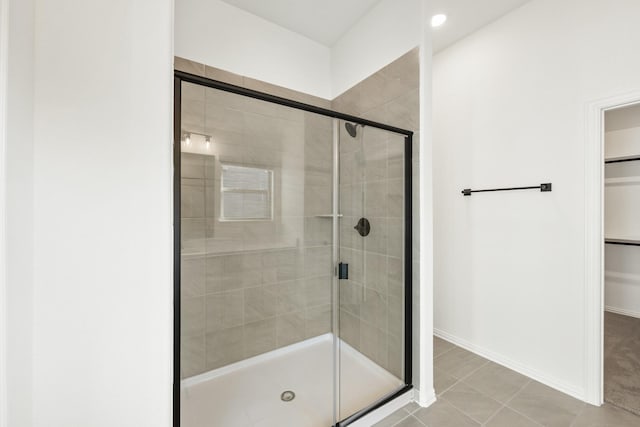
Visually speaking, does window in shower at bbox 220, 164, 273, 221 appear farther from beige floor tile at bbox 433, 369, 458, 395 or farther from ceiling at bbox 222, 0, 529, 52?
beige floor tile at bbox 433, 369, 458, 395

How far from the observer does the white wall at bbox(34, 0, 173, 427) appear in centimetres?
81

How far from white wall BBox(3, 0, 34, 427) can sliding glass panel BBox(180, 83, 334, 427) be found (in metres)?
0.71

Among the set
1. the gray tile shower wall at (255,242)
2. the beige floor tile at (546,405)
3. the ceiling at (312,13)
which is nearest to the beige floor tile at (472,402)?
the beige floor tile at (546,405)

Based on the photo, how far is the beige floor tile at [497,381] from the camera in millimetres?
1762

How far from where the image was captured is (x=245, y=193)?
1.80 metres

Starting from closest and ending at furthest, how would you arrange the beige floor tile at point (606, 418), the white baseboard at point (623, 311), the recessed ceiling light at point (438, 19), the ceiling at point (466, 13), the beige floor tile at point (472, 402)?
the beige floor tile at point (606, 418) → the beige floor tile at point (472, 402) → the ceiling at point (466, 13) → the recessed ceiling light at point (438, 19) → the white baseboard at point (623, 311)

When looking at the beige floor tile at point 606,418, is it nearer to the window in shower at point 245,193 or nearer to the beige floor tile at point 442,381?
the beige floor tile at point 442,381

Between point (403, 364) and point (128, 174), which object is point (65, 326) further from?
point (403, 364)

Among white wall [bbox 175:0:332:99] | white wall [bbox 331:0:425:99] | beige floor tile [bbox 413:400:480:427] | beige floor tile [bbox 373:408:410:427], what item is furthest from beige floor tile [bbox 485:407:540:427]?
white wall [bbox 175:0:332:99]

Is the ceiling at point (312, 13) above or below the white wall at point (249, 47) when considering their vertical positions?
A: above

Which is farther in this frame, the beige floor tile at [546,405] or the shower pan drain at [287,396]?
the shower pan drain at [287,396]

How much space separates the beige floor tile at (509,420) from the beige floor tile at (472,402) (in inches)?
1.2

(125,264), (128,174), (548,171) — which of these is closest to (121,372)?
(125,264)

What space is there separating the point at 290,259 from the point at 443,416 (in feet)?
4.62
